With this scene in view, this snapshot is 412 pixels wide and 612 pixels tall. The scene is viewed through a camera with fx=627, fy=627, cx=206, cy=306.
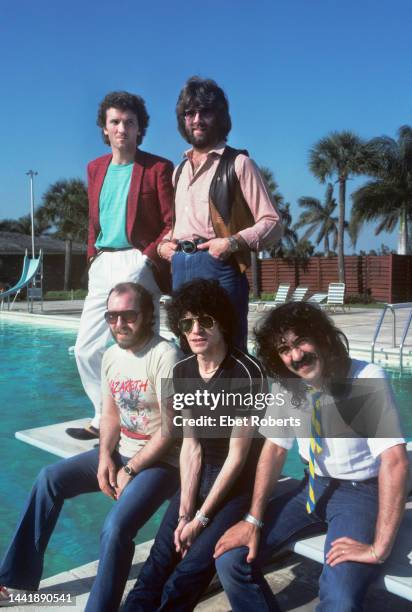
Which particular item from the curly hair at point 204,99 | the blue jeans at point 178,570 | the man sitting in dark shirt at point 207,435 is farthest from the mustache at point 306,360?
the curly hair at point 204,99

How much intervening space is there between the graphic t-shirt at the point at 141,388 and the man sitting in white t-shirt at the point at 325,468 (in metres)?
0.49

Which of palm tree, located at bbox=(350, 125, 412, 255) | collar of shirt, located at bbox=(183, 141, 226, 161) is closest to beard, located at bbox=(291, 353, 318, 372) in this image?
collar of shirt, located at bbox=(183, 141, 226, 161)

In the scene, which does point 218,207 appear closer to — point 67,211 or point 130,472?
point 130,472

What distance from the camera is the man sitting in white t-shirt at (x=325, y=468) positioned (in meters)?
2.11

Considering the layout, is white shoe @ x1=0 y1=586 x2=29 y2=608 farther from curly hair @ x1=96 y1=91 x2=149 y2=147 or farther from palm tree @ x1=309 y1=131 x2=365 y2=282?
palm tree @ x1=309 y1=131 x2=365 y2=282

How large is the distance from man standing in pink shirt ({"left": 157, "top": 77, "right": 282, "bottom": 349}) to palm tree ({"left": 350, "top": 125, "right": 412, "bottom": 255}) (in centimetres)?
2737

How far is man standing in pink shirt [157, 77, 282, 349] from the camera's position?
10.2 ft

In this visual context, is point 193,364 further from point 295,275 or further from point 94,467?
point 295,275

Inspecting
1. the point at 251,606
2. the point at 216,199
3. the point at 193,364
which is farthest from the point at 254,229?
the point at 251,606

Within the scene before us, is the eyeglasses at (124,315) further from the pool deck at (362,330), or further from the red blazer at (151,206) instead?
the red blazer at (151,206)

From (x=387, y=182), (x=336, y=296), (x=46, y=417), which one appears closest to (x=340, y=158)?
(x=387, y=182)

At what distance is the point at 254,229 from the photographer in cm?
307

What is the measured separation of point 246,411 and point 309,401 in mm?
252

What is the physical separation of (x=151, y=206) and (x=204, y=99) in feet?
2.39
